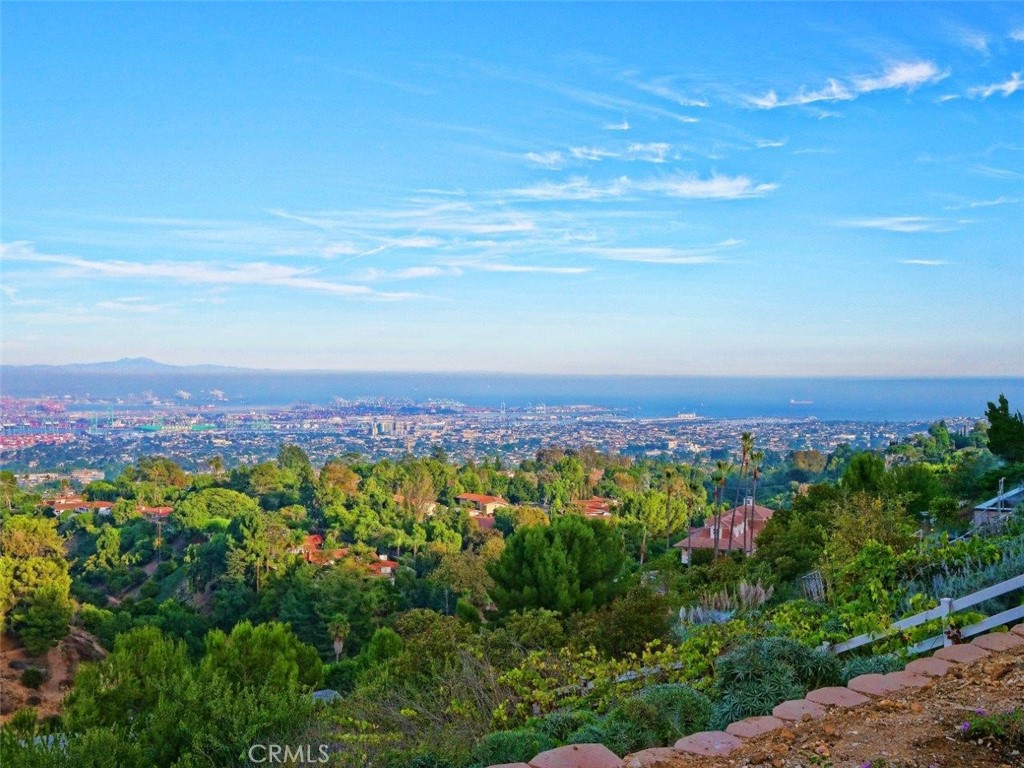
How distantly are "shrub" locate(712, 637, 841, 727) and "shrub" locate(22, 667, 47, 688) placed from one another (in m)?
21.9

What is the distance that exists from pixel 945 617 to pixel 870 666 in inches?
21.5

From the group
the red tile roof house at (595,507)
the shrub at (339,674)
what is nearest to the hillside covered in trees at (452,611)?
the shrub at (339,674)

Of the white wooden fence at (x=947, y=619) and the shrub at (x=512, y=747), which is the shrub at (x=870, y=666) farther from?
the shrub at (x=512, y=747)

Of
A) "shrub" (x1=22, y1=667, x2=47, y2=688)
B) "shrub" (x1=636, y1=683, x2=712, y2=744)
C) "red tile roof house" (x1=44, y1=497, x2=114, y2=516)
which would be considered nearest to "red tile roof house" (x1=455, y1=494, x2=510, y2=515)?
"red tile roof house" (x1=44, y1=497, x2=114, y2=516)

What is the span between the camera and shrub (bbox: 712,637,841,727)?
133 inches

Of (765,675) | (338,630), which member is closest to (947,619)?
(765,675)

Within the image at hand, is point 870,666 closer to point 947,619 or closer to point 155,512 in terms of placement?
point 947,619

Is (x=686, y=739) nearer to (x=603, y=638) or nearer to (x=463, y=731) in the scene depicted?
(x=463, y=731)

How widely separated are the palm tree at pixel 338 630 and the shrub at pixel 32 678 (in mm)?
7254

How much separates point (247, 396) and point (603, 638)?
170 metres

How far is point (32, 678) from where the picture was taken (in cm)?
2036

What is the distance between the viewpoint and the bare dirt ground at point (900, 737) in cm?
267

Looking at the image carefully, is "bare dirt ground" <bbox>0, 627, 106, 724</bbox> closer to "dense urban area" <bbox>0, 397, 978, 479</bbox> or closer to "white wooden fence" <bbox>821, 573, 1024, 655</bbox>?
"white wooden fence" <bbox>821, 573, 1024, 655</bbox>

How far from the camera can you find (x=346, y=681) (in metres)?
14.7
